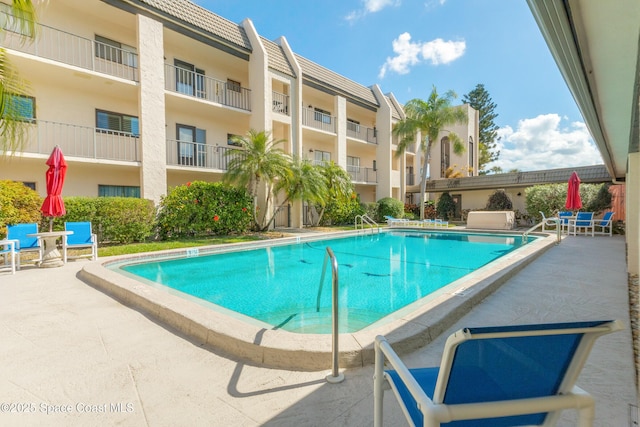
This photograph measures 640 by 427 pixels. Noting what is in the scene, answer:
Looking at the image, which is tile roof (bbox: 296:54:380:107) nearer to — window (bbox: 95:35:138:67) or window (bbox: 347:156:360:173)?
window (bbox: 347:156:360:173)

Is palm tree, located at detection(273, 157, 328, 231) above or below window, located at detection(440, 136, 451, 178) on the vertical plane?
below

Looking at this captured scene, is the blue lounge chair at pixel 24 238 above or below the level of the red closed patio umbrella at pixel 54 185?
below

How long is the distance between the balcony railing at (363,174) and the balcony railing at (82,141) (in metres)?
14.8

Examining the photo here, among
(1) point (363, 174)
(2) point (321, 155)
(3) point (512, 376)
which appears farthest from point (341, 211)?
(3) point (512, 376)

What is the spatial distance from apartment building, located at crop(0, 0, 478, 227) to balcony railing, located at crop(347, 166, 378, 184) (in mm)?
4679

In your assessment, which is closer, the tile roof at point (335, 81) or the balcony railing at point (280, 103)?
the balcony railing at point (280, 103)

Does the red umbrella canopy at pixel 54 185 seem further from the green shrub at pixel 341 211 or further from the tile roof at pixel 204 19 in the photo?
the green shrub at pixel 341 211

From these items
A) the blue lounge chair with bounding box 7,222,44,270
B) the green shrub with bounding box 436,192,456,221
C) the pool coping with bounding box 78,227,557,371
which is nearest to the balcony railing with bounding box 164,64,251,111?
the blue lounge chair with bounding box 7,222,44,270

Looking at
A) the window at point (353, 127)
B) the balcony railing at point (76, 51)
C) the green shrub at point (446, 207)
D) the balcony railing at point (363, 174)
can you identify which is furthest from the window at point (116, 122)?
the green shrub at point (446, 207)

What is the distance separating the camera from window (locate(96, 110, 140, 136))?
1290cm

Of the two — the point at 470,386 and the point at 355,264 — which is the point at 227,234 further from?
the point at 470,386

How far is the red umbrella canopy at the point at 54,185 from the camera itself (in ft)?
25.0

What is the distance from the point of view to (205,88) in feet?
50.7

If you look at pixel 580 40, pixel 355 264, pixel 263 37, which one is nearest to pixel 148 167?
pixel 355 264
